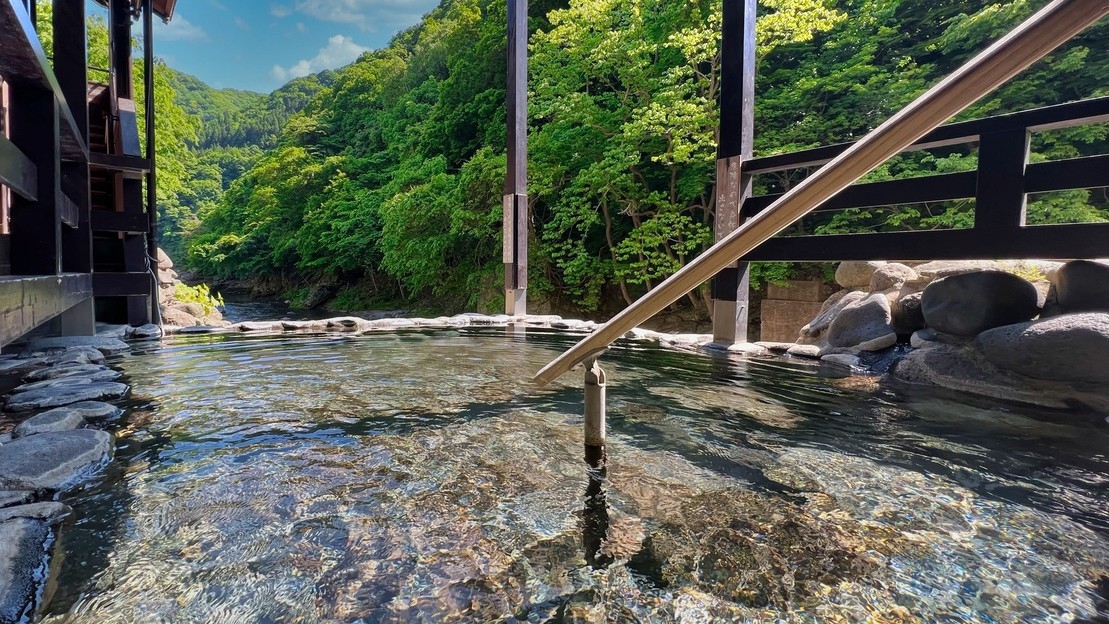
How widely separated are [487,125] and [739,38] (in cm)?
1151

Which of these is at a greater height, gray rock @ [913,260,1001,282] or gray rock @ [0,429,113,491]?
gray rock @ [913,260,1001,282]

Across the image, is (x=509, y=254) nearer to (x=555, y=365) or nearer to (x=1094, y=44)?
(x=555, y=365)

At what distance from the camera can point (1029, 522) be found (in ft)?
6.16

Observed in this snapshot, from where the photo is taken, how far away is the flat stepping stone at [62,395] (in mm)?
3025

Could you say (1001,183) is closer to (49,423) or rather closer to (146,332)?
(49,423)

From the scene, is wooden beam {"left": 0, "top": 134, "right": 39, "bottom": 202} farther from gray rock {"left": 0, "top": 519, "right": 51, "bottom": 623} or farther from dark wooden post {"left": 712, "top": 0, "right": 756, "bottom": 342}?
dark wooden post {"left": 712, "top": 0, "right": 756, "bottom": 342}

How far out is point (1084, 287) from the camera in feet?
13.0

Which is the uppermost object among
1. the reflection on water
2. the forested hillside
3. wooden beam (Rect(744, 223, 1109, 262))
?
the forested hillside

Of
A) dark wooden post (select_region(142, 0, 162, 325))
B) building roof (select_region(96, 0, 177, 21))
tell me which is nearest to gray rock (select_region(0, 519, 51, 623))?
dark wooden post (select_region(142, 0, 162, 325))

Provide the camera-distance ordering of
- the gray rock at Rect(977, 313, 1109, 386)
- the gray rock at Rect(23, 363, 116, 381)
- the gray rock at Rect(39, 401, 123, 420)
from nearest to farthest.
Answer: the gray rock at Rect(39, 401, 123, 420), the gray rock at Rect(977, 313, 1109, 386), the gray rock at Rect(23, 363, 116, 381)

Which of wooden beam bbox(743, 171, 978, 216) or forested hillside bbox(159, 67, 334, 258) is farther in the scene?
forested hillside bbox(159, 67, 334, 258)

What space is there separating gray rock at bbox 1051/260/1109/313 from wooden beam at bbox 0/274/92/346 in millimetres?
5971

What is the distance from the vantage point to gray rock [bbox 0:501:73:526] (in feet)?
5.83

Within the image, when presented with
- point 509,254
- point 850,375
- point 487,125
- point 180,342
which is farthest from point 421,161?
point 850,375
